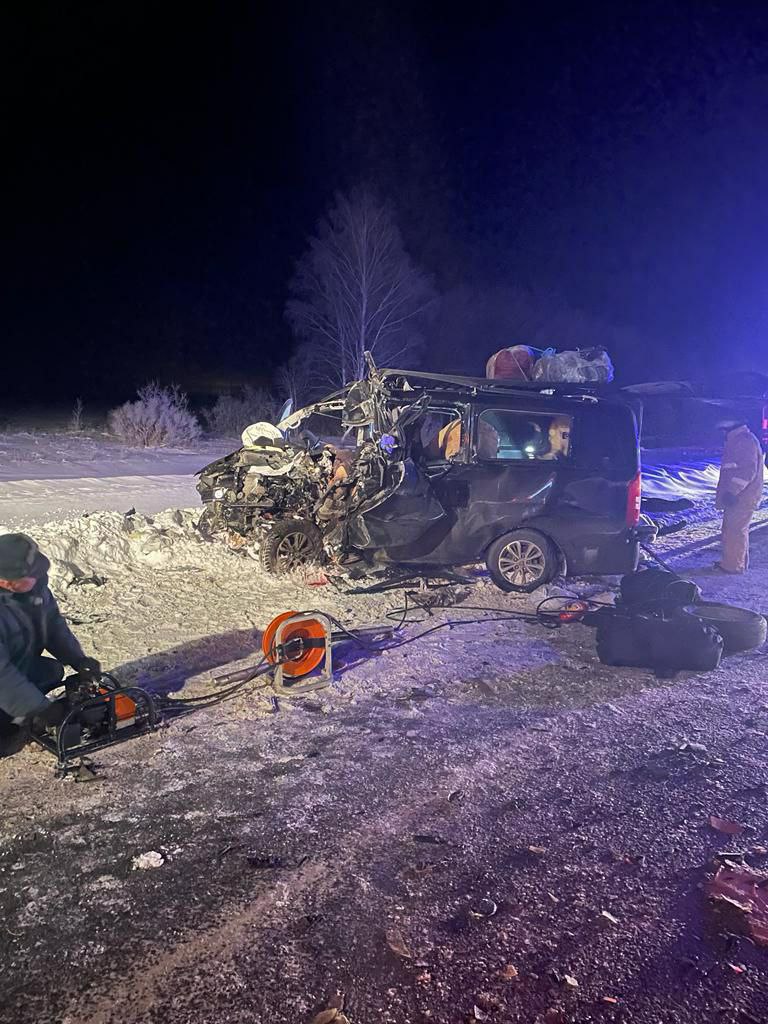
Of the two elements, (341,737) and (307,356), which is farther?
(307,356)

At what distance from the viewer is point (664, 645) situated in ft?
18.0

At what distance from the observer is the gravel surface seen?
96.2 inches

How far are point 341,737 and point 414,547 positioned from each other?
3.33m

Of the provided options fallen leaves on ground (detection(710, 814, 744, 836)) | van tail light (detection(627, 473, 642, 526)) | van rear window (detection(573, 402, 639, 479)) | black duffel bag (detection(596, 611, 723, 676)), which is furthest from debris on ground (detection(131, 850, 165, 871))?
van tail light (detection(627, 473, 642, 526))

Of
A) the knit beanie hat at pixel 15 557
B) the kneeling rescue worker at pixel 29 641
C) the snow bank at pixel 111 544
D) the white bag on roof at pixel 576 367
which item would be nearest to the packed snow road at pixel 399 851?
the kneeling rescue worker at pixel 29 641

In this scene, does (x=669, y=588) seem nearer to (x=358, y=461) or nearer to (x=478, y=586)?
(x=478, y=586)

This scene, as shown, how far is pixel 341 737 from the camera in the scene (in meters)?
4.34

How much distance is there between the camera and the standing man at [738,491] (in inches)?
355

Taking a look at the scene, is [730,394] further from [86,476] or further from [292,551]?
[86,476]

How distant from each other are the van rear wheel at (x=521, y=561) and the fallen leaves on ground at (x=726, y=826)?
167 inches

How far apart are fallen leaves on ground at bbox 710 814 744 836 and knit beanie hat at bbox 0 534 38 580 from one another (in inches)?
145

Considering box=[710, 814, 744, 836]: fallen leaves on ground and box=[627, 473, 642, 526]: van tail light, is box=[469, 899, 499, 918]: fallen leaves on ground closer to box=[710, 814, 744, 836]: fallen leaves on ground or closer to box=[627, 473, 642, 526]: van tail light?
box=[710, 814, 744, 836]: fallen leaves on ground

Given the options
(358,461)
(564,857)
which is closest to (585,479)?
(358,461)

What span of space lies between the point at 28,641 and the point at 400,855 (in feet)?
7.59
